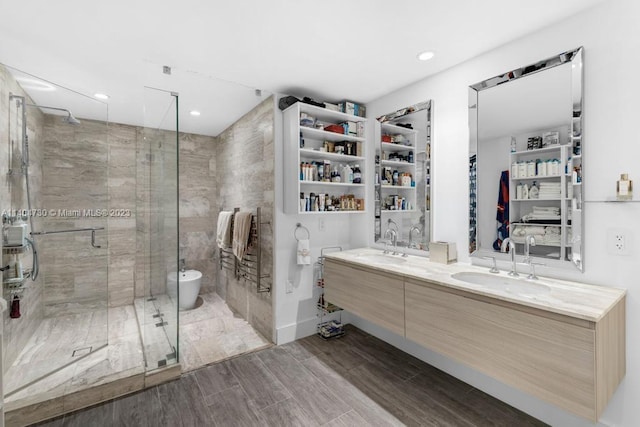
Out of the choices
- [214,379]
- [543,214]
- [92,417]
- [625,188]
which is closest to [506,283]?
[543,214]

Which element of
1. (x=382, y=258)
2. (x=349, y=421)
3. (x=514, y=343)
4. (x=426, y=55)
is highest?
(x=426, y=55)

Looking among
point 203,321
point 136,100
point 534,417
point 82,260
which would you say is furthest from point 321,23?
point 203,321

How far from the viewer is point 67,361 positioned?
215cm

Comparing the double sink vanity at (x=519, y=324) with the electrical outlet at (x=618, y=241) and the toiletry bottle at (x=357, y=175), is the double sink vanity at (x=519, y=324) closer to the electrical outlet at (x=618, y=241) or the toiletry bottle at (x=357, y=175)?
the electrical outlet at (x=618, y=241)

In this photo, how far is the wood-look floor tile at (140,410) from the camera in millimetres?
1819

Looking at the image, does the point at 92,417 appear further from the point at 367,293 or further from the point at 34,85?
the point at 34,85

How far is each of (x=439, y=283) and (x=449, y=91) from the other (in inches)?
58.8

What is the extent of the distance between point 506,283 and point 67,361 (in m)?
3.06

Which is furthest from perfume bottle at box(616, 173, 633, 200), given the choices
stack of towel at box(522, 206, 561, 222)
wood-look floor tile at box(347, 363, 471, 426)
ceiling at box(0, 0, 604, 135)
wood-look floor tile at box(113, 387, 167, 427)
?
wood-look floor tile at box(113, 387, 167, 427)

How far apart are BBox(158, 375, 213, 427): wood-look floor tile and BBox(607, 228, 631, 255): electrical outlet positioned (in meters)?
2.48

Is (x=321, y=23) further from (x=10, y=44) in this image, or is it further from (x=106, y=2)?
(x=10, y=44)

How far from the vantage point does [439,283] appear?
1798mm

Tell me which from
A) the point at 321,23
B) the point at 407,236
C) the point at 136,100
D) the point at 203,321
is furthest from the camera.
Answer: the point at 203,321

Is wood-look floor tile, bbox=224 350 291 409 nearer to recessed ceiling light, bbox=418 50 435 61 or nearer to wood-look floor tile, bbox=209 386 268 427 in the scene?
wood-look floor tile, bbox=209 386 268 427
